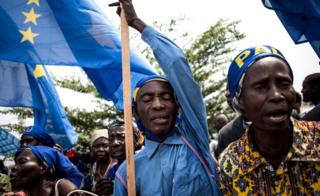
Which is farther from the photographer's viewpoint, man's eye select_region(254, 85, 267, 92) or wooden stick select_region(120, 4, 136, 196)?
wooden stick select_region(120, 4, 136, 196)

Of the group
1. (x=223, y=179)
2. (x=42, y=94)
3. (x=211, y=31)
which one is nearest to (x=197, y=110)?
(x=223, y=179)

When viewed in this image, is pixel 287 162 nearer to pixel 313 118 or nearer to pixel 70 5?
pixel 313 118

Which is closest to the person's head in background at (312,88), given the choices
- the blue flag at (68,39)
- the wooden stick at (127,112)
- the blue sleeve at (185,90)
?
the blue flag at (68,39)

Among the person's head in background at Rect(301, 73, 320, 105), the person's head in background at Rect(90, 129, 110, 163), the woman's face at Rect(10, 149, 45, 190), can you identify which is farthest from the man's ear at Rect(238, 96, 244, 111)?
the person's head in background at Rect(90, 129, 110, 163)

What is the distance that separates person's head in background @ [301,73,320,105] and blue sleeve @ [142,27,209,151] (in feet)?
8.32

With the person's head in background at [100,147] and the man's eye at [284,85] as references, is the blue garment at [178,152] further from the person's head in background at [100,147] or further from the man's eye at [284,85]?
the person's head in background at [100,147]

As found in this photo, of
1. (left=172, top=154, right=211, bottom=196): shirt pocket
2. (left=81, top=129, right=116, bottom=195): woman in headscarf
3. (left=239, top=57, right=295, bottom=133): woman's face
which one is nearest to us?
(left=239, top=57, right=295, bottom=133): woman's face

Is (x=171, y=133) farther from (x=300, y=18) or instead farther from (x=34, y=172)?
(x=34, y=172)

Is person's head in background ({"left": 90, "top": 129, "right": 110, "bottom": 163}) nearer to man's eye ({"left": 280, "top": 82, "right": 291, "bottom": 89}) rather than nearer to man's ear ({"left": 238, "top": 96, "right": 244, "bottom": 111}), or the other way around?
man's ear ({"left": 238, "top": 96, "right": 244, "bottom": 111})

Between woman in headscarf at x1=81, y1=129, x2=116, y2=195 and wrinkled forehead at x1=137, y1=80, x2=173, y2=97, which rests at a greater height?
wrinkled forehead at x1=137, y1=80, x2=173, y2=97

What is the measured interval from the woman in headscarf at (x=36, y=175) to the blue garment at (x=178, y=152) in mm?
1357

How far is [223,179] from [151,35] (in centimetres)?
108

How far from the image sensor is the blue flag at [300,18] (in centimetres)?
270

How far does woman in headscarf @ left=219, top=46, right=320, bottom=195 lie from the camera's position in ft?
6.61
